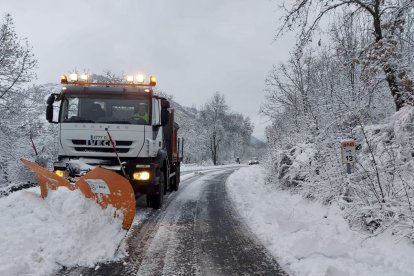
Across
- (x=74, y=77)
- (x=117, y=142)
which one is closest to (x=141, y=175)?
(x=117, y=142)

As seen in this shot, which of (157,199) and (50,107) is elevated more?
(50,107)

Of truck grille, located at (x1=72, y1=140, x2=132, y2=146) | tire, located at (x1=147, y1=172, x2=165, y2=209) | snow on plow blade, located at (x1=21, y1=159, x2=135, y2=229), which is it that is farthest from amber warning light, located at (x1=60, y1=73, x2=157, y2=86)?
snow on plow blade, located at (x1=21, y1=159, x2=135, y2=229)

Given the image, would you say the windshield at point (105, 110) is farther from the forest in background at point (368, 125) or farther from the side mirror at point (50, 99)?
the forest in background at point (368, 125)

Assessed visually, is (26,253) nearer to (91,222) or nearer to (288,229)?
(91,222)

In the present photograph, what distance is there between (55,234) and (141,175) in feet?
11.0

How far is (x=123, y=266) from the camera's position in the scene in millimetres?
5387

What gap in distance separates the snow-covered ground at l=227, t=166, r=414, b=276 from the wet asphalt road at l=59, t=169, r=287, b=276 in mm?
309

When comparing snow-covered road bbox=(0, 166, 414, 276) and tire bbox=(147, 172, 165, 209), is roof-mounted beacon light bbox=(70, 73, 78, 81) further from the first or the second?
snow-covered road bbox=(0, 166, 414, 276)

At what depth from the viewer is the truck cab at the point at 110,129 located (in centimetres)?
923

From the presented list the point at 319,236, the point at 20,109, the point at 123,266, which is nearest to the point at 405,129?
the point at 319,236

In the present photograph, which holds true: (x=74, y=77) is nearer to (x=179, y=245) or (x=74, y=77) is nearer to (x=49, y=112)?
(x=49, y=112)

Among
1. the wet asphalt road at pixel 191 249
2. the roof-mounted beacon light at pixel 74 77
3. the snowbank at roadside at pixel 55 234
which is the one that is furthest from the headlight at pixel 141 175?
the roof-mounted beacon light at pixel 74 77

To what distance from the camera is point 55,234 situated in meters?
6.03

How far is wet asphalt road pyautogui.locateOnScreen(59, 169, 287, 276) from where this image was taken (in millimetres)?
5262
